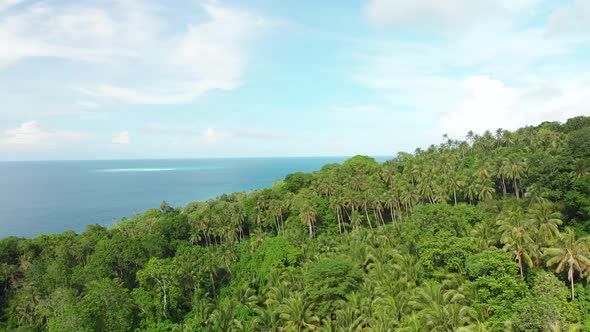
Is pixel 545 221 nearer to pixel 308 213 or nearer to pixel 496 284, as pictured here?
pixel 496 284

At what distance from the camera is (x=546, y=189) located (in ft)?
178

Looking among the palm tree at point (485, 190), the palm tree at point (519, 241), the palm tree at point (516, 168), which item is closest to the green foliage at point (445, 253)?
the palm tree at point (519, 241)

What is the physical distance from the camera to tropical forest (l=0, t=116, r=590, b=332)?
1425 inches

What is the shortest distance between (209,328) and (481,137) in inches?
3755

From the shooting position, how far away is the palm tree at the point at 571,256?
35156 mm

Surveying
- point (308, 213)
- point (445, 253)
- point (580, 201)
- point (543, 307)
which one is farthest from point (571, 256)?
point (308, 213)

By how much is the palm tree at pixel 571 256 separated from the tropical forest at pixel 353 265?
0.40 ft

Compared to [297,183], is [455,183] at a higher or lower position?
lower

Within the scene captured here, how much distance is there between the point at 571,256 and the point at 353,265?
23743mm

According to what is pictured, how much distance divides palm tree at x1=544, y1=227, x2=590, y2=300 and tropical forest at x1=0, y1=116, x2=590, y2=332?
0.12 m

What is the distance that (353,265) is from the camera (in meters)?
47.8

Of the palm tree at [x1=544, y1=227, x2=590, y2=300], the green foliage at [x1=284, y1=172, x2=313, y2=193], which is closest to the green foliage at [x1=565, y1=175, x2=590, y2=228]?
the palm tree at [x1=544, y1=227, x2=590, y2=300]

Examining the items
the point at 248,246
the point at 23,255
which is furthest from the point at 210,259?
the point at 23,255

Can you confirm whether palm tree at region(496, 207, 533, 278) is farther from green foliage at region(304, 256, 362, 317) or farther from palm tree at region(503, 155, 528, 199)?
palm tree at region(503, 155, 528, 199)
